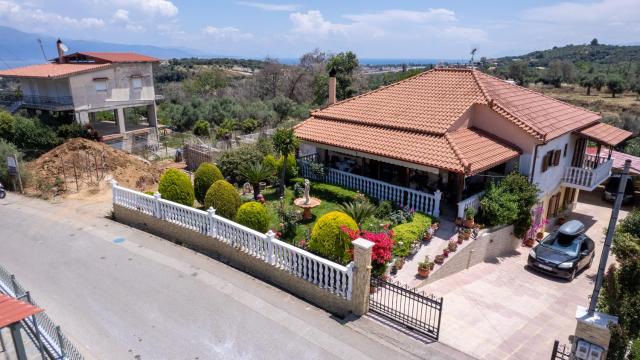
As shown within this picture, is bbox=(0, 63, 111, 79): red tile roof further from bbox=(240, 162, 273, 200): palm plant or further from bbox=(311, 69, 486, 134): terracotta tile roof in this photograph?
bbox=(240, 162, 273, 200): palm plant

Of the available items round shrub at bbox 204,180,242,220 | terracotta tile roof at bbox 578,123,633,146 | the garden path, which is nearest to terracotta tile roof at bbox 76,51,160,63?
round shrub at bbox 204,180,242,220

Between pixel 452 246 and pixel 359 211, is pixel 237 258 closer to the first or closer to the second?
pixel 359 211

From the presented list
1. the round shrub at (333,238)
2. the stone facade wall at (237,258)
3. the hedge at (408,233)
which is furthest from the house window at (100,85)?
the hedge at (408,233)

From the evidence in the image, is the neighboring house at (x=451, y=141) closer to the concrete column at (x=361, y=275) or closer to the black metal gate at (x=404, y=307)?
the black metal gate at (x=404, y=307)

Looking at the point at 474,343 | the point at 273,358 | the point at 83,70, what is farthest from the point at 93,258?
the point at 83,70

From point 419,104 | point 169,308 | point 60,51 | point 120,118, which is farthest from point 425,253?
point 60,51
